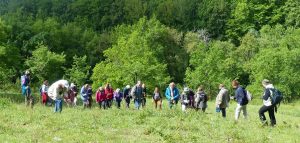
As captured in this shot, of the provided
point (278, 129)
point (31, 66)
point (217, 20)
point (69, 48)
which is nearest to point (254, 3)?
point (217, 20)

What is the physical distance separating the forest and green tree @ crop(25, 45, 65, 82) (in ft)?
0.61

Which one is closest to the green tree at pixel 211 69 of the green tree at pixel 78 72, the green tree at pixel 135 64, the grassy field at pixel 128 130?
the green tree at pixel 135 64

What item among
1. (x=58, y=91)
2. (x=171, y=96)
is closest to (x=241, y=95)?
(x=171, y=96)

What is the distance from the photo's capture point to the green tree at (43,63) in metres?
88.5

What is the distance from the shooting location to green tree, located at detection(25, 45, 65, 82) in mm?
88500

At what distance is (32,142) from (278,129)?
10790 millimetres

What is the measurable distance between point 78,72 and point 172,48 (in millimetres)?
20773

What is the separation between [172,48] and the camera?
96.1 meters

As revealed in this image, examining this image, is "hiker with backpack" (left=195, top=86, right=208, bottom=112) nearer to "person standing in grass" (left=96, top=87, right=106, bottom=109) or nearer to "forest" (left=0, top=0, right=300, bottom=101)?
"person standing in grass" (left=96, top=87, right=106, bottom=109)

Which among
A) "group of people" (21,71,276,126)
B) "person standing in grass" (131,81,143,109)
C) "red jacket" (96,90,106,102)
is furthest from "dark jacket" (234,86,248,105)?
"red jacket" (96,90,106,102)

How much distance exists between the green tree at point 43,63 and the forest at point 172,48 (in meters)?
0.19

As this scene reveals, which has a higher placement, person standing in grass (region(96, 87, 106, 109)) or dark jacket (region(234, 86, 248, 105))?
dark jacket (region(234, 86, 248, 105))

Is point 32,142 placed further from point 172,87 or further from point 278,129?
point 172,87

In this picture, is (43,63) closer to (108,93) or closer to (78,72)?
(78,72)
